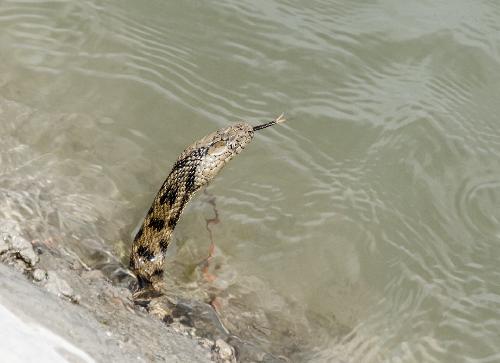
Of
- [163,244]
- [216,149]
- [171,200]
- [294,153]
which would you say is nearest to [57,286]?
[163,244]

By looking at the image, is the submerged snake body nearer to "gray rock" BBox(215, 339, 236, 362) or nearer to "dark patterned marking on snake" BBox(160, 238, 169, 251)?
"dark patterned marking on snake" BBox(160, 238, 169, 251)

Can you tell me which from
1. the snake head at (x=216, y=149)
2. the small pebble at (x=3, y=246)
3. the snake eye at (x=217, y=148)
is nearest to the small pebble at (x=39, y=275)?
the small pebble at (x=3, y=246)

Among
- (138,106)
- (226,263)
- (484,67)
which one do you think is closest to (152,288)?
(226,263)

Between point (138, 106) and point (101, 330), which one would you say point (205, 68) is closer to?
point (138, 106)

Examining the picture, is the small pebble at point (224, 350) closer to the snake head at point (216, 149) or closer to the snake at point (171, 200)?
the snake at point (171, 200)

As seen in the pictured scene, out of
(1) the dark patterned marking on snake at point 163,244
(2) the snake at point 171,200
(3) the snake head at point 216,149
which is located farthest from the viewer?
(3) the snake head at point 216,149

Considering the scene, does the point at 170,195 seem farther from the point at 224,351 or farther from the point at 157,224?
the point at 224,351

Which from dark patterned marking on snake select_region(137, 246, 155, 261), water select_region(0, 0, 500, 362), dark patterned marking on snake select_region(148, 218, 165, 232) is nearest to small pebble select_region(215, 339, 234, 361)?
water select_region(0, 0, 500, 362)

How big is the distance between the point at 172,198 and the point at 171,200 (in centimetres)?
2

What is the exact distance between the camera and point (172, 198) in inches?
214

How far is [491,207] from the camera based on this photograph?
22.2ft

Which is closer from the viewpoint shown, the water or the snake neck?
the snake neck

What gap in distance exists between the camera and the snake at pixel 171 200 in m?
5.22

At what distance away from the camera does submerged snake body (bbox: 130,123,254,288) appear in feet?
17.2
